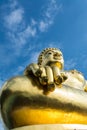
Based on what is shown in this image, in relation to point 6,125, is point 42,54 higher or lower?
higher

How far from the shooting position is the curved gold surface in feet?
11.2

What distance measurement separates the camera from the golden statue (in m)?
3.40

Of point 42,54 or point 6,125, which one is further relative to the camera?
point 42,54

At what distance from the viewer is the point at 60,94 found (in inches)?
141

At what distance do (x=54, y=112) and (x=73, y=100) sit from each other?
293mm

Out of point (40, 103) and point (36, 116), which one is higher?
point (40, 103)

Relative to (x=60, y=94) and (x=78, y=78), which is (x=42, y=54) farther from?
(x=60, y=94)

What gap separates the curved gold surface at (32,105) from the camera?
3.40m

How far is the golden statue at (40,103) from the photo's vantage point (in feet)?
11.2

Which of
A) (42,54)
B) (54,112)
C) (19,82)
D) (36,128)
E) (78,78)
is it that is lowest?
(36,128)

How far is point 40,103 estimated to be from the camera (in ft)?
11.3

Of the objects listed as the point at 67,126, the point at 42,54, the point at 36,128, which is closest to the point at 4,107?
the point at 36,128

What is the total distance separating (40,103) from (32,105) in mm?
89

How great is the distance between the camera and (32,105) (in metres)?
3.41
